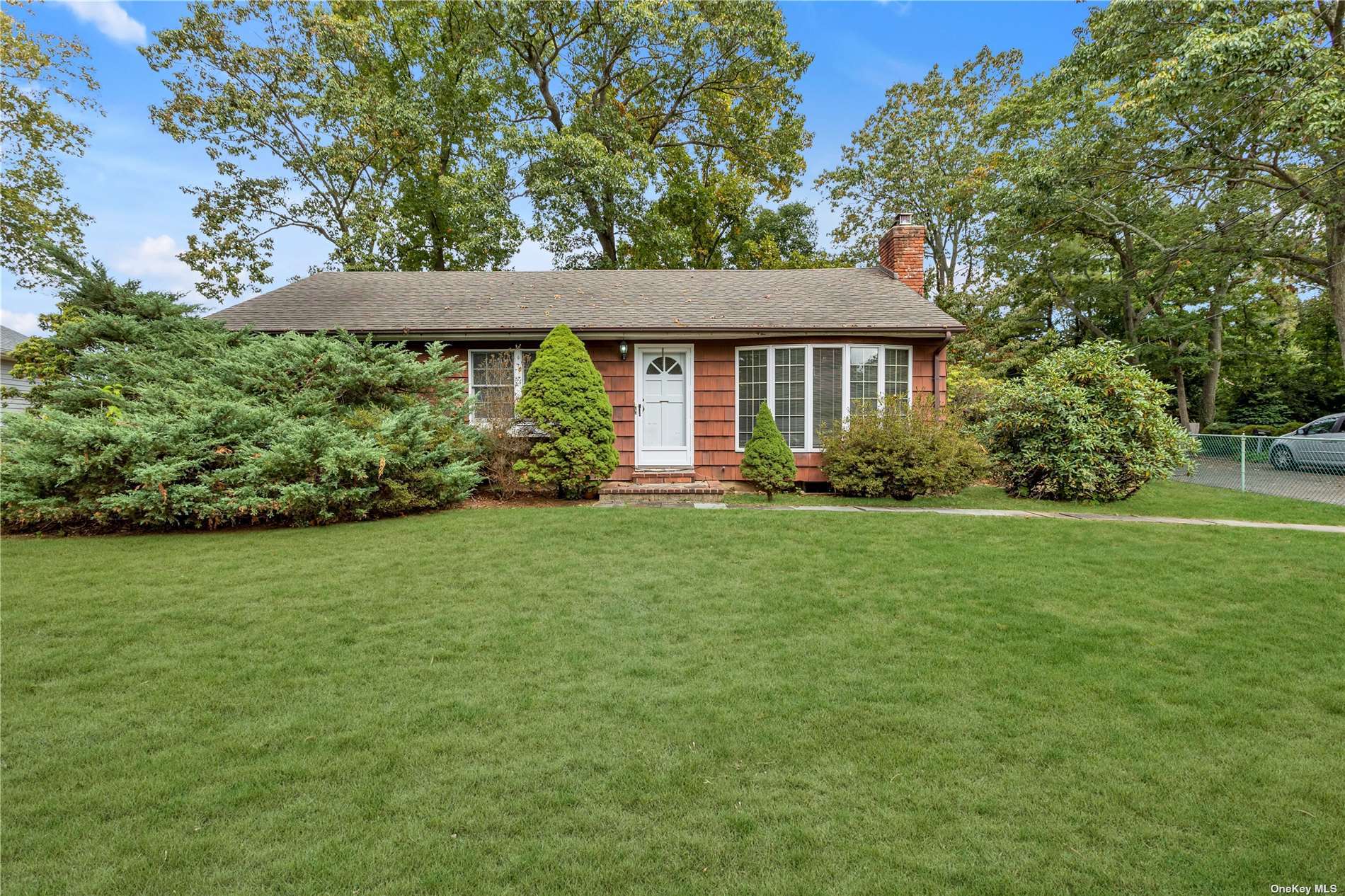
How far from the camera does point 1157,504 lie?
8875 mm

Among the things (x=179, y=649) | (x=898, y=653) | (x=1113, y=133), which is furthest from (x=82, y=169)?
(x=1113, y=133)

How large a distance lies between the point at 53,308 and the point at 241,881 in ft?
57.6

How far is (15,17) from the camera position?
16281 mm

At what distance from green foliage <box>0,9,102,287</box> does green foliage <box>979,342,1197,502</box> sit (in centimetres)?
2645

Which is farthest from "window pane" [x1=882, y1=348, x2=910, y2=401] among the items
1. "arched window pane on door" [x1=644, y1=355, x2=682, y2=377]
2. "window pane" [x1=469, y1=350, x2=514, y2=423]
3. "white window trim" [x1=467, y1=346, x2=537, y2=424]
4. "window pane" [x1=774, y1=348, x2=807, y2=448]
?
"window pane" [x1=469, y1=350, x2=514, y2=423]

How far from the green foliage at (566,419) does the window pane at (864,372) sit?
15.0 feet

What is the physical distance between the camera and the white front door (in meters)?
10.5

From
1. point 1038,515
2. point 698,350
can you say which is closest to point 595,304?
point 698,350

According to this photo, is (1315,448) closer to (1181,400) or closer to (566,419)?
(1181,400)

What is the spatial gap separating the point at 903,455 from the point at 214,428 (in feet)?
31.9

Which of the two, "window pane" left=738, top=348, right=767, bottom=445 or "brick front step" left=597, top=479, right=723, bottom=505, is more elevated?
"window pane" left=738, top=348, right=767, bottom=445

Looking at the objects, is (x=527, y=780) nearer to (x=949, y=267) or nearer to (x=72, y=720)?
(x=72, y=720)

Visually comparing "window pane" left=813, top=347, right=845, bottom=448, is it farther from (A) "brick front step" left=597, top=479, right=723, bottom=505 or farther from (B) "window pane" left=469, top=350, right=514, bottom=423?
(B) "window pane" left=469, top=350, right=514, bottom=423

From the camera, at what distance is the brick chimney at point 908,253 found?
12477 millimetres
